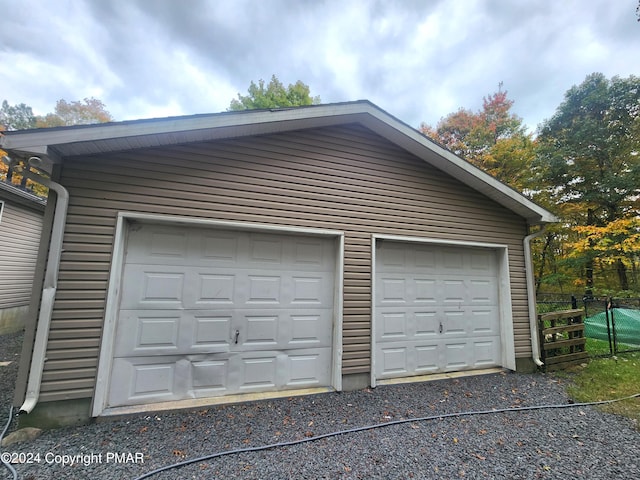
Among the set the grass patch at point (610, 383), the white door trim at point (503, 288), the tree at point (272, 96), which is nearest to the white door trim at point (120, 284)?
the white door trim at point (503, 288)

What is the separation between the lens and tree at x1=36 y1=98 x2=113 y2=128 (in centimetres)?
1411

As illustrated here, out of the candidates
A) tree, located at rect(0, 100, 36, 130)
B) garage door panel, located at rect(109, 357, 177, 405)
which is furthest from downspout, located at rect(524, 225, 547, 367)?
tree, located at rect(0, 100, 36, 130)

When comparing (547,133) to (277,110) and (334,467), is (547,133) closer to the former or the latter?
(277,110)

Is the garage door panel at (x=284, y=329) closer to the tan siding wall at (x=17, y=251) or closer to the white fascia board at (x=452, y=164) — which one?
the white fascia board at (x=452, y=164)

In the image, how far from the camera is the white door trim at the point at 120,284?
9.46 feet

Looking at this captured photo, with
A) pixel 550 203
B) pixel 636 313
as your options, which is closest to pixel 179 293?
pixel 636 313

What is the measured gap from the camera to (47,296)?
273 cm

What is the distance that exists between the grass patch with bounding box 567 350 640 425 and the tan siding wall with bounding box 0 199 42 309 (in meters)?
12.1

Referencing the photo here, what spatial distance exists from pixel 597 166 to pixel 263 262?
15.9 meters

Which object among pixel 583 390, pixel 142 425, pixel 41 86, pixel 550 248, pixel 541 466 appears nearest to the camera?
pixel 541 466

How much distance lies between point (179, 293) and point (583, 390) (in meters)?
5.80

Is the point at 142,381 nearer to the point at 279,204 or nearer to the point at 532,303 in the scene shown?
the point at 279,204

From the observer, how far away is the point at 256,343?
11.6 ft

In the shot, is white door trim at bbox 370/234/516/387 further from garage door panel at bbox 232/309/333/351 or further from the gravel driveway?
garage door panel at bbox 232/309/333/351
